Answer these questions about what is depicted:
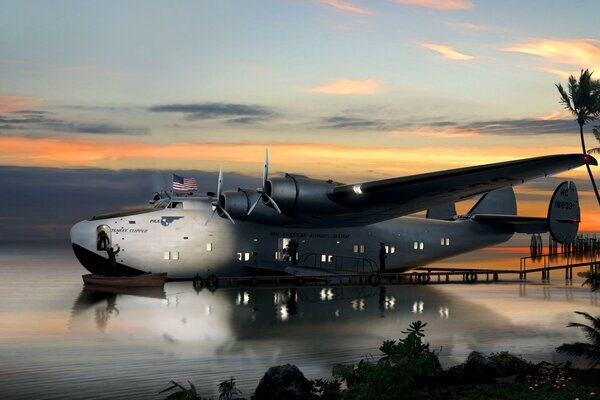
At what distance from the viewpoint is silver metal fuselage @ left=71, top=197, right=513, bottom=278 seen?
32.9m

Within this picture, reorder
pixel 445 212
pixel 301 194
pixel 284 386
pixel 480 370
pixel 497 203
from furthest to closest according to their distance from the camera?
pixel 497 203 → pixel 445 212 → pixel 301 194 → pixel 480 370 → pixel 284 386

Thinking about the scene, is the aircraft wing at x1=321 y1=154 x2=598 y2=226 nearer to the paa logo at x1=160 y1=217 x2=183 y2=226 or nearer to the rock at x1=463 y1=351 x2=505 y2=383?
the paa logo at x1=160 y1=217 x2=183 y2=226

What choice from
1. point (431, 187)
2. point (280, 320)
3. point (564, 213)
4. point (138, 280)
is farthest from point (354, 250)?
point (280, 320)

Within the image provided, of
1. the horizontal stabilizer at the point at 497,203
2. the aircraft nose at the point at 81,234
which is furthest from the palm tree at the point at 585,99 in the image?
the aircraft nose at the point at 81,234

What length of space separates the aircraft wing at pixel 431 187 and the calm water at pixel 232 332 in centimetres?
392

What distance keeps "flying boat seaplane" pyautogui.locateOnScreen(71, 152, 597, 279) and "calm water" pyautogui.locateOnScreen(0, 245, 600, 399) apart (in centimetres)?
147

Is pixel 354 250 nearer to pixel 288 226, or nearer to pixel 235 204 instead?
pixel 288 226

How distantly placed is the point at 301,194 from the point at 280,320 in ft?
28.3

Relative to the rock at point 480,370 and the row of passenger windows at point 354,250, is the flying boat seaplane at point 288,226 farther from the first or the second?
the rock at point 480,370

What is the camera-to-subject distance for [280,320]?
23406mm

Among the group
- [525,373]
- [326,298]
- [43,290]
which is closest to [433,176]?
[326,298]

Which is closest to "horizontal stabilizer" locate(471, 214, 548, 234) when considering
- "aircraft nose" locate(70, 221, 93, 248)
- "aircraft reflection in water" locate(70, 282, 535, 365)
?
"aircraft reflection in water" locate(70, 282, 535, 365)

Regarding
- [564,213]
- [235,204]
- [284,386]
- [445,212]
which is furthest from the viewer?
[445,212]

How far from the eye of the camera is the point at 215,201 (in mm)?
34438
